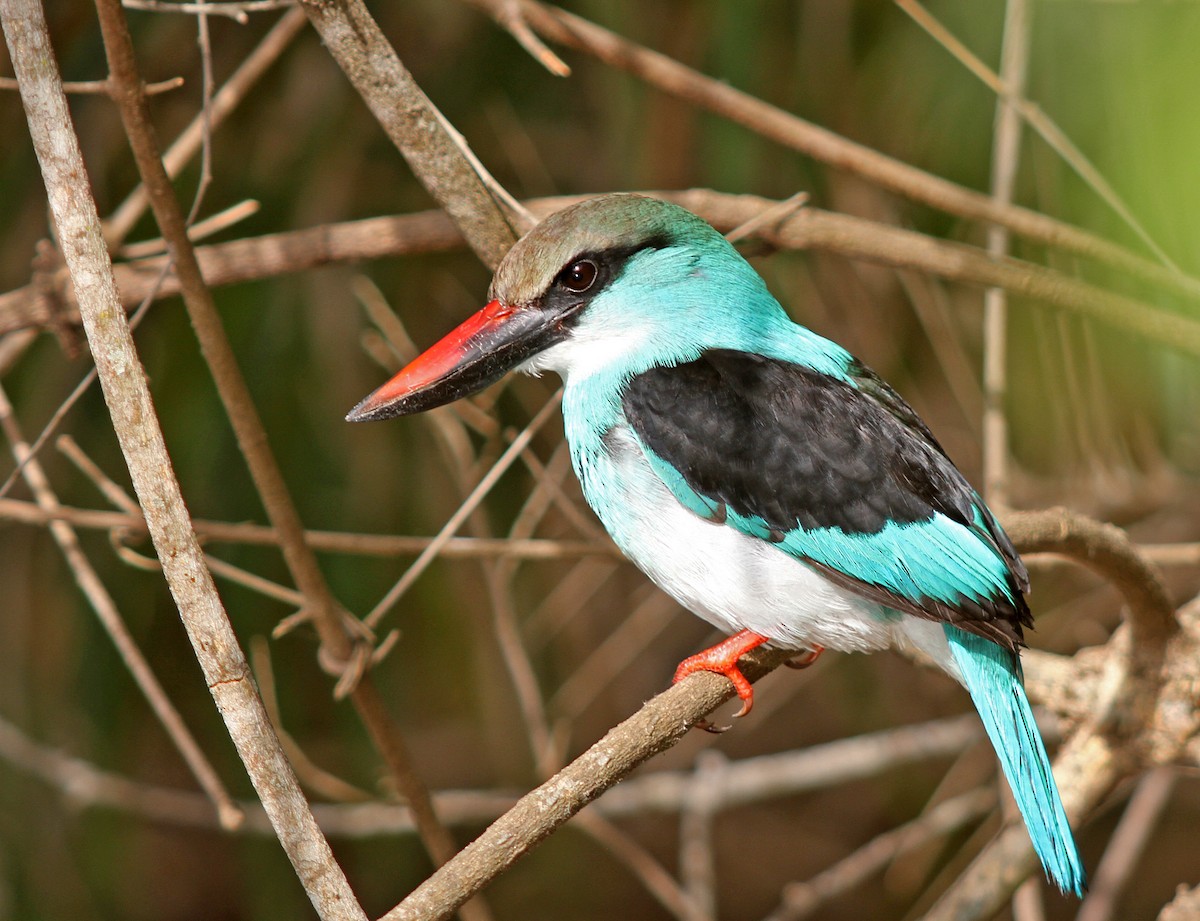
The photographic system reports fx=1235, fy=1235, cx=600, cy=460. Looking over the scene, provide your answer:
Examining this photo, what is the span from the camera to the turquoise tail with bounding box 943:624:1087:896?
1.69 meters

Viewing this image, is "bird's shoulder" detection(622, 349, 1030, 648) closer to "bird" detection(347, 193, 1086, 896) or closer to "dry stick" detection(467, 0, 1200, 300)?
"bird" detection(347, 193, 1086, 896)

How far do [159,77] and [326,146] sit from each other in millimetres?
399

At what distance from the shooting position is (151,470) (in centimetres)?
128

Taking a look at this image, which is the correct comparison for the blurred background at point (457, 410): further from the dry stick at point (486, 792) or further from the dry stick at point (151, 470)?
the dry stick at point (151, 470)

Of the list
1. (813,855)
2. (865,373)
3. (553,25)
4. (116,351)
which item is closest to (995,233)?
(865,373)

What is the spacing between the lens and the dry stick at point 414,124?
Answer: 1.79 meters

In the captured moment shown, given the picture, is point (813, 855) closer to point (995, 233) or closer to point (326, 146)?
point (995, 233)

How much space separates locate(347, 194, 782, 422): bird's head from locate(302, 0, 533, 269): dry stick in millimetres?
91

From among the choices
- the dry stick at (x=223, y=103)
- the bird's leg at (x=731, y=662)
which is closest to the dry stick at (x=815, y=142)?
the dry stick at (x=223, y=103)

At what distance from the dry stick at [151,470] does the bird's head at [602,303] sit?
0.61 m

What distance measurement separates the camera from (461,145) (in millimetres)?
1909

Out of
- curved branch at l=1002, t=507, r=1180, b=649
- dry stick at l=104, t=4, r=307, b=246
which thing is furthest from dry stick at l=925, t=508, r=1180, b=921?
dry stick at l=104, t=4, r=307, b=246

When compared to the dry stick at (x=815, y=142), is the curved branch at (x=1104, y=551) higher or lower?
lower

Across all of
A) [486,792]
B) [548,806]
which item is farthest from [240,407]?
[486,792]
